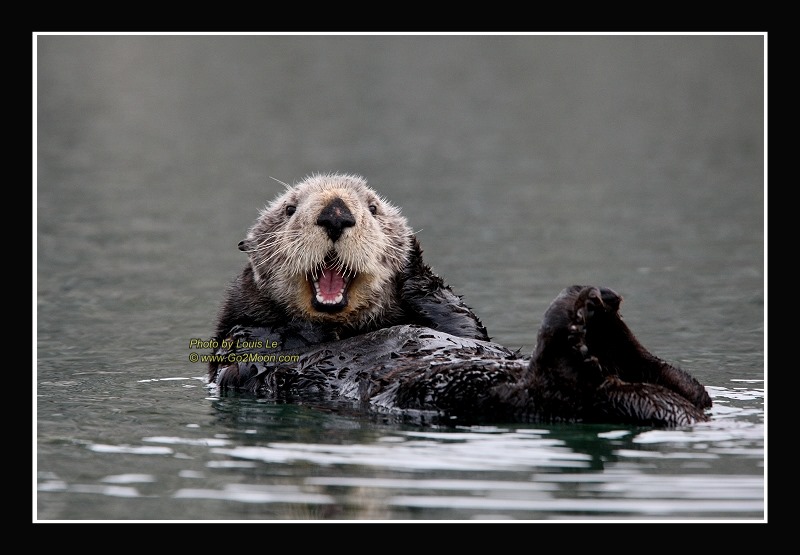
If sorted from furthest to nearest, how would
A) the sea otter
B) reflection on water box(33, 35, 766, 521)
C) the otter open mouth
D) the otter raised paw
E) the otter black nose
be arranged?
1. the otter open mouth
2. the otter black nose
3. the sea otter
4. the otter raised paw
5. reflection on water box(33, 35, 766, 521)

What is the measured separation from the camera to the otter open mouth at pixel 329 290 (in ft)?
20.3

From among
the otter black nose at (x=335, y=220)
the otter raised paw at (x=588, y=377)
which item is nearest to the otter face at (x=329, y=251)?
the otter black nose at (x=335, y=220)

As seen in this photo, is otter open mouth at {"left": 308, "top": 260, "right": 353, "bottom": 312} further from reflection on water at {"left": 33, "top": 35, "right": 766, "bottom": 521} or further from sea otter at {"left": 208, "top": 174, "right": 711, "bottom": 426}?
reflection on water at {"left": 33, "top": 35, "right": 766, "bottom": 521}

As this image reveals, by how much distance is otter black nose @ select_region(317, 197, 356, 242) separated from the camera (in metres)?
5.90

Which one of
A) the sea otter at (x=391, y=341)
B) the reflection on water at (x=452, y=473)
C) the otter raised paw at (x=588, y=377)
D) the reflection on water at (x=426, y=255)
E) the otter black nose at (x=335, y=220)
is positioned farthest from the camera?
the otter black nose at (x=335, y=220)

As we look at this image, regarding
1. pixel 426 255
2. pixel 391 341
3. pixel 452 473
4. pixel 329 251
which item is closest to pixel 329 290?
pixel 329 251

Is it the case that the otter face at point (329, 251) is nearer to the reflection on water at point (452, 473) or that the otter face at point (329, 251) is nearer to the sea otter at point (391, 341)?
the sea otter at point (391, 341)

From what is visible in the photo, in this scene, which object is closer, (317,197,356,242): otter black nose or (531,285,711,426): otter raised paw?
(531,285,711,426): otter raised paw

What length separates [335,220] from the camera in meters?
5.90

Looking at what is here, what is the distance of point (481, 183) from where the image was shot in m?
16.6

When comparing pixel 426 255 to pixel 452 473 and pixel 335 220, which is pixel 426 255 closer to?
pixel 335 220

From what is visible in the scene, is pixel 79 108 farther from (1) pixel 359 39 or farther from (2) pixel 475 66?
(1) pixel 359 39

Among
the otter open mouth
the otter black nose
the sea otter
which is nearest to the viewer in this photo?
the sea otter

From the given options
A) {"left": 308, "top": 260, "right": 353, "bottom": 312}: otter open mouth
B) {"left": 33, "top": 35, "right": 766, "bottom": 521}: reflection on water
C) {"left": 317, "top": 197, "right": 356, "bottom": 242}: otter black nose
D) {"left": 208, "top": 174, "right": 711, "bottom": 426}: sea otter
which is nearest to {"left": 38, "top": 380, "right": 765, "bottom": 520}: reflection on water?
{"left": 33, "top": 35, "right": 766, "bottom": 521}: reflection on water
